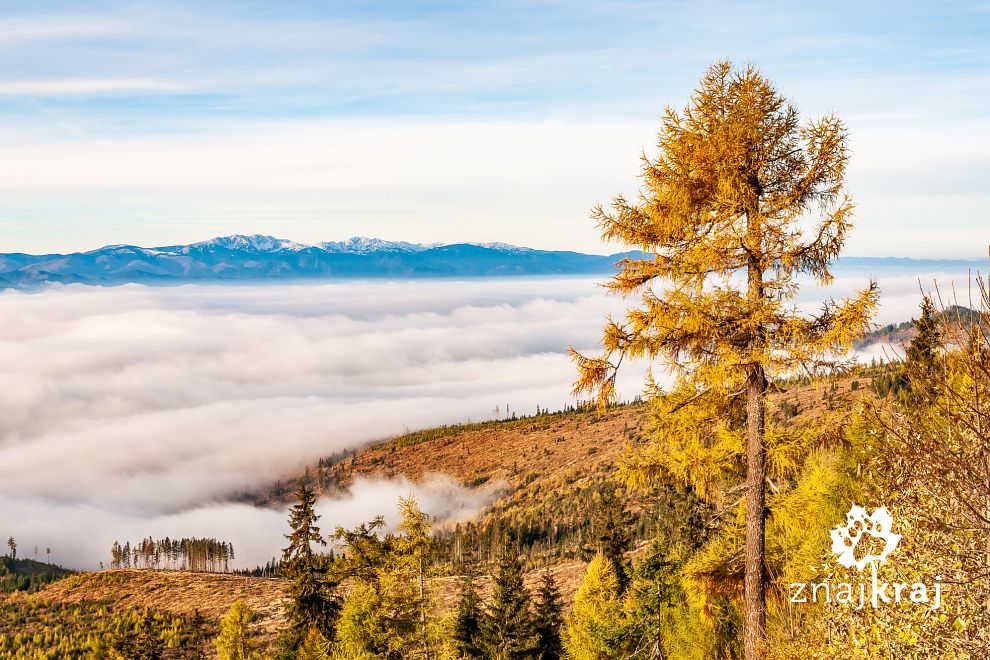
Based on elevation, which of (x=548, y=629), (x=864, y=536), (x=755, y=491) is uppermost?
(x=755, y=491)

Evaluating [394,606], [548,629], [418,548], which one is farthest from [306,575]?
[548,629]

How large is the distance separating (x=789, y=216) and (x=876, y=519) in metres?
5.43

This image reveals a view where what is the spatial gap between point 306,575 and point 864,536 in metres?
35.3

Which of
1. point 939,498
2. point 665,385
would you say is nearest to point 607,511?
point 665,385

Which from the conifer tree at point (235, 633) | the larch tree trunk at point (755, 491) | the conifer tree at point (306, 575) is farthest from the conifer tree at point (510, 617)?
the larch tree trunk at point (755, 491)

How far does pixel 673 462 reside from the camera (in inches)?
518

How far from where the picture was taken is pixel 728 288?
41.3 ft

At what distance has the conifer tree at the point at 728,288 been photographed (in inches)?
481

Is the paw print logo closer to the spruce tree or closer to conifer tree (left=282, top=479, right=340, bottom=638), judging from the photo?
conifer tree (left=282, top=479, right=340, bottom=638)

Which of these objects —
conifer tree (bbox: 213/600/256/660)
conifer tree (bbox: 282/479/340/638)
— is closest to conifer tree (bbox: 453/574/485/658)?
conifer tree (bbox: 282/479/340/638)

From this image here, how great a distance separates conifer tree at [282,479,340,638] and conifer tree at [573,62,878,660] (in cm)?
2991

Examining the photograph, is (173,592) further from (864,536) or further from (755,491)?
(864,536)

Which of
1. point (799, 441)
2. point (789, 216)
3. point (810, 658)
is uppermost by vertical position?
point (789, 216)

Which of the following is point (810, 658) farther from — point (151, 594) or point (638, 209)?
point (151, 594)
